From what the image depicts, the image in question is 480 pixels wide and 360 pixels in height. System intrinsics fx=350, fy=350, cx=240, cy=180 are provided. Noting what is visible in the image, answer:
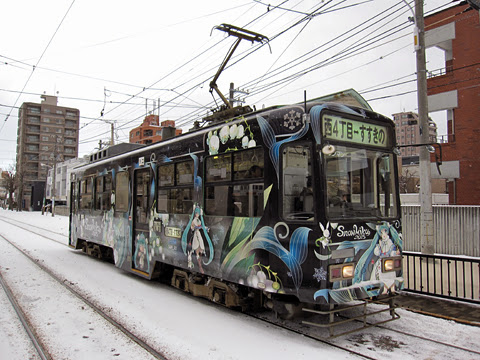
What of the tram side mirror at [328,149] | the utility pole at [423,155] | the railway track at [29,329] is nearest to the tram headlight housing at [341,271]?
the tram side mirror at [328,149]

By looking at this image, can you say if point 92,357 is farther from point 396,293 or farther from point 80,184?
point 80,184

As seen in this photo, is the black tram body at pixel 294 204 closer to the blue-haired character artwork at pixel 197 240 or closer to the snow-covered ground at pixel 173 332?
the blue-haired character artwork at pixel 197 240

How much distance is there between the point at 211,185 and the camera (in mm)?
5879

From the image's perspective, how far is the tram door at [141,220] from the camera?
309 inches

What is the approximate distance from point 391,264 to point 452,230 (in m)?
8.46

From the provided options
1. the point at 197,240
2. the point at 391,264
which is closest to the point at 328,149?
the point at 391,264

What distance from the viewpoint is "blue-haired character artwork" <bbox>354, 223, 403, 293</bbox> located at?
186 inches

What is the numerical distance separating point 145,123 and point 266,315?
75.5 meters

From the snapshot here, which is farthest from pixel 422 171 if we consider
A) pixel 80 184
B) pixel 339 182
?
pixel 80 184

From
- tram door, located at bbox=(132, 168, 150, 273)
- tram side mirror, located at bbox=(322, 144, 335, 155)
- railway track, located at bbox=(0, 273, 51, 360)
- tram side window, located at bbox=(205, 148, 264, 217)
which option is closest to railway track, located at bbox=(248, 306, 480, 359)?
tram side window, located at bbox=(205, 148, 264, 217)

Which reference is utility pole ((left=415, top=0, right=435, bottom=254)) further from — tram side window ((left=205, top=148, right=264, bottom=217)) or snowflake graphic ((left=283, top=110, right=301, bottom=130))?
tram side window ((left=205, top=148, right=264, bottom=217))

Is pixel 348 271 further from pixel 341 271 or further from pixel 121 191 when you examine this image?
pixel 121 191

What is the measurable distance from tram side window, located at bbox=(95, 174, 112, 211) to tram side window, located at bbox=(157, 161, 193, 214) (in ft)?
10.3

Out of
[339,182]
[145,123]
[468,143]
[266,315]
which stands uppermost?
[145,123]
